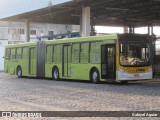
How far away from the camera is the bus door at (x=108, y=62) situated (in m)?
23.4

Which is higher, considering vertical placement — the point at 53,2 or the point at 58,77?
the point at 53,2

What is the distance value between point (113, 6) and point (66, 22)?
1221 cm

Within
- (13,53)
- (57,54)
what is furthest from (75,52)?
(13,53)

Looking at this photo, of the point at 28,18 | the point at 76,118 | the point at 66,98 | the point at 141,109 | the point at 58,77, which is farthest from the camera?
the point at 28,18

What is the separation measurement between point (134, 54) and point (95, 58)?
2394mm

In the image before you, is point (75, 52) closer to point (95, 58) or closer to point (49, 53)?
point (95, 58)

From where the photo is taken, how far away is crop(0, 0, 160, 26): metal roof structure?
35156mm

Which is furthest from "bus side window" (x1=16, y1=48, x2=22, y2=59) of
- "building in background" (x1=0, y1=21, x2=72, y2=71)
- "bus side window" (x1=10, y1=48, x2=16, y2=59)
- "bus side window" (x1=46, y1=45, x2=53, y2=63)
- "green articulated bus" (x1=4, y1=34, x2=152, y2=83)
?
"building in background" (x1=0, y1=21, x2=72, y2=71)

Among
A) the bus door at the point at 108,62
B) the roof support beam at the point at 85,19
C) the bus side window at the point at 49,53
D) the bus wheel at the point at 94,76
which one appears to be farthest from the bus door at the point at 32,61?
the bus door at the point at 108,62

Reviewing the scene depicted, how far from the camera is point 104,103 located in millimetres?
14297

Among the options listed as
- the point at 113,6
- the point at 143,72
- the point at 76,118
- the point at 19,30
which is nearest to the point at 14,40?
the point at 19,30

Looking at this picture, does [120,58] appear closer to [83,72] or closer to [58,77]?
[83,72]

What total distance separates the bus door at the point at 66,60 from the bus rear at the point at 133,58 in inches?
203

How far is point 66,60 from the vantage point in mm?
27672
